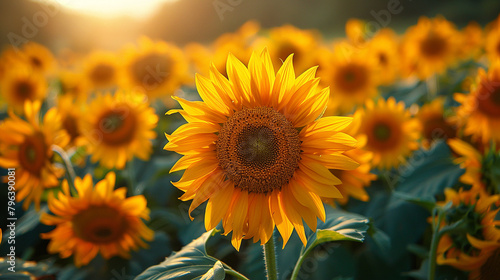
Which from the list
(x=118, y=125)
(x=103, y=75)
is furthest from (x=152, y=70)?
(x=118, y=125)

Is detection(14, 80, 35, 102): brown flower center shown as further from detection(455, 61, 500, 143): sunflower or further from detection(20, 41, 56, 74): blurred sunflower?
detection(455, 61, 500, 143): sunflower

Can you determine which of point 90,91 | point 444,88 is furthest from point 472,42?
point 90,91

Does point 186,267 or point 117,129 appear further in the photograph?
point 117,129

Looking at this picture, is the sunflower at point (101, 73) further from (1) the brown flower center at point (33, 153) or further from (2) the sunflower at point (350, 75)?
(2) the sunflower at point (350, 75)

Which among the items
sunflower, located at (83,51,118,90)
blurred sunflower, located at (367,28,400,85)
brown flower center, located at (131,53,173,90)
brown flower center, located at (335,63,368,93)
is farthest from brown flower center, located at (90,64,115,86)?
blurred sunflower, located at (367,28,400,85)

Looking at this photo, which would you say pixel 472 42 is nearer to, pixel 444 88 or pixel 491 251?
pixel 444 88

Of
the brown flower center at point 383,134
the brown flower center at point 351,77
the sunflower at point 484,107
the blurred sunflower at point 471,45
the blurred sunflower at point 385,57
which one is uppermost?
the blurred sunflower at point 471,45

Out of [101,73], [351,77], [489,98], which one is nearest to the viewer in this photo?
[489,98]

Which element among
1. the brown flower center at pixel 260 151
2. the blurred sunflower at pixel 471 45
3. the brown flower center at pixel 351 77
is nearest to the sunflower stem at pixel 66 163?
the brown flower center at pixel 260 151

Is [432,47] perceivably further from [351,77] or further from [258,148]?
[258,148]
